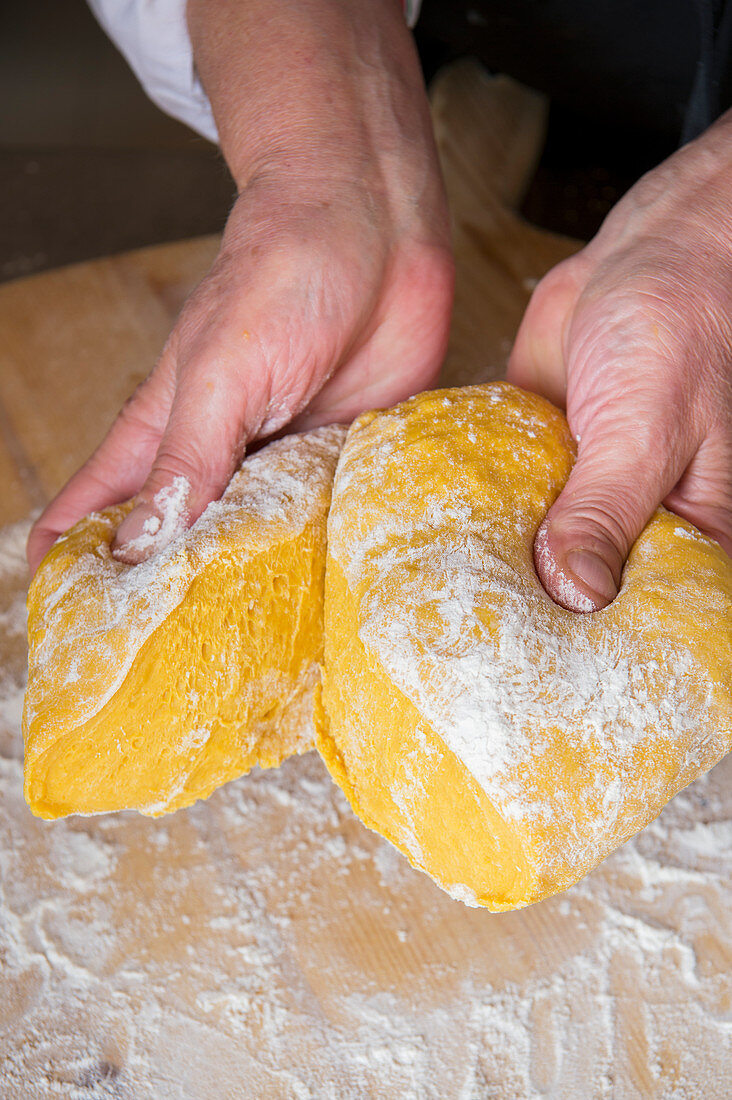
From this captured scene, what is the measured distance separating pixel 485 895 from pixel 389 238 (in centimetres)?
64

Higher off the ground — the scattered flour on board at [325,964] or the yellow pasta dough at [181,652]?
the yellow pasta dough at [181,652]

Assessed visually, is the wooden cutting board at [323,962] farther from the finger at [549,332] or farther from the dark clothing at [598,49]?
the dark clothing at [598,49]

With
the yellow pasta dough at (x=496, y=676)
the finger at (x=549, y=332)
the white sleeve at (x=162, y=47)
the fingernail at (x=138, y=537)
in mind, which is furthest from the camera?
the white sleeve at (x=162, y=47)

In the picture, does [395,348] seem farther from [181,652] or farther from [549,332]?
[181,652]

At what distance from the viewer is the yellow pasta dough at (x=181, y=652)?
728 millimetres

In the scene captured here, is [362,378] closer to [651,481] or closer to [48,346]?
[651,481]

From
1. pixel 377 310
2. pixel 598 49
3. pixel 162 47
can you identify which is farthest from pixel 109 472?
pixel 598 49

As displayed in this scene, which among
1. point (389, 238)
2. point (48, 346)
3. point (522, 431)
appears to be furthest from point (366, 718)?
point (48, 346)

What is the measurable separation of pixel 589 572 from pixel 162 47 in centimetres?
88

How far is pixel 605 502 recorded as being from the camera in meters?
0.75

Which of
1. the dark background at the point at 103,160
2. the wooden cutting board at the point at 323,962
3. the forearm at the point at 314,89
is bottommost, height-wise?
the wooden cutting board at the point at 323,962

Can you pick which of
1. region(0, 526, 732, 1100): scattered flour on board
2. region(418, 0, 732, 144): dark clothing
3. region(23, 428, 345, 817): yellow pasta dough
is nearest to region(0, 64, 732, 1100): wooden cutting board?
region(0, 526, 732, 1100): scattered flour on board

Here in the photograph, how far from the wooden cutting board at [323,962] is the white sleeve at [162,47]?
0.72 meters

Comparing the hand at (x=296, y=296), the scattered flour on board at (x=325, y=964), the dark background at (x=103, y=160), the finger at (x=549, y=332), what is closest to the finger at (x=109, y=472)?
the hand at (x=296, y=296)
